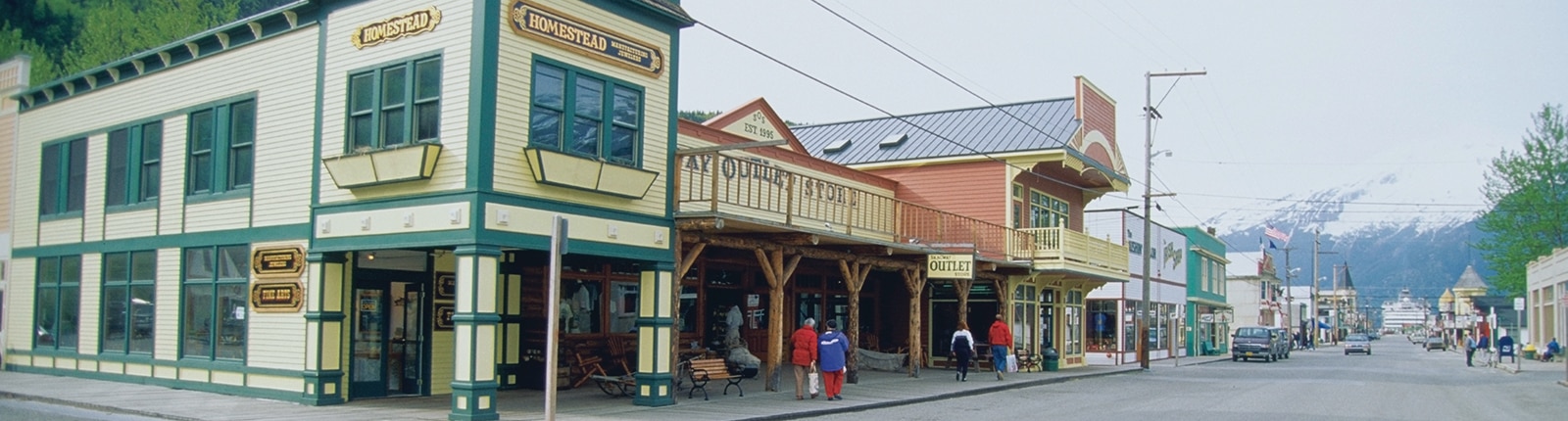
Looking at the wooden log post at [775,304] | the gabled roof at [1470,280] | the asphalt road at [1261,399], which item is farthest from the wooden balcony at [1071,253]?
the gabled roof at [1470,280]

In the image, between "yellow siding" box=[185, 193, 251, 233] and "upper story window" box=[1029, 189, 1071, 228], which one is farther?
"upper story window" box=[1029, 189, 1071, 228]

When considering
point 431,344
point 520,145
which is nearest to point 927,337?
point 431,344

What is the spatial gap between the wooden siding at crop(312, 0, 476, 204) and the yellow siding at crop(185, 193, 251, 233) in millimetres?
2165

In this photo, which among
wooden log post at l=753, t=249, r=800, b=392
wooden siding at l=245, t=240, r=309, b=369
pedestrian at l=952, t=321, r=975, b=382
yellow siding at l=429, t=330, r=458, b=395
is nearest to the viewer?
wooden siding at l=245, t=240, r=309, b=369

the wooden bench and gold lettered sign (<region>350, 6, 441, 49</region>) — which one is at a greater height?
gold lettered sign (<region>350, 6, 441, 49</region>)

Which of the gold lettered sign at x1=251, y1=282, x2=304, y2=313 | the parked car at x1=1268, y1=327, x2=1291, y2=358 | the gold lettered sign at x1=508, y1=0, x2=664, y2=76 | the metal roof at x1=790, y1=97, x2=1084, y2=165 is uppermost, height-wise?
the metal roof at x1=790, y1=97, x2=1084, y2=165

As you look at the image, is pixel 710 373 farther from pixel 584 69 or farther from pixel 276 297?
pixel 276 297

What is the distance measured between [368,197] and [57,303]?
962cm

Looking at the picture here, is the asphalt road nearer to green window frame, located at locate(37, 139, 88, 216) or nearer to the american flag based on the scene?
green window frame, located at locate(37, 139, 88, 216)

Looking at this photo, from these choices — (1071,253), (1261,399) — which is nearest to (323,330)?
(1261,399)

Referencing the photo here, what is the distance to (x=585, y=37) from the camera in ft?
52.3

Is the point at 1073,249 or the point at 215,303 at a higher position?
the point at 1073,249

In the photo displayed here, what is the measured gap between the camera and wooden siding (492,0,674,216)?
14.8m

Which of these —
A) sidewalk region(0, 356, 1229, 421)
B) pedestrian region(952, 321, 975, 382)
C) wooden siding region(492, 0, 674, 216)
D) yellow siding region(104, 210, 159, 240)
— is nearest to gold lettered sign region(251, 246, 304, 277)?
sidewalk region(0, 356, 1229, 421)
